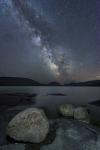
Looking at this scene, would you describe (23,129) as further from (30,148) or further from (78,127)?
(78,127)

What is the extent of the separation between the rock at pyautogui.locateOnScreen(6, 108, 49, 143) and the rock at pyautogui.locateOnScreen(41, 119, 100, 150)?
625mm

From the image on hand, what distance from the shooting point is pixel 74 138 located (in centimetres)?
662

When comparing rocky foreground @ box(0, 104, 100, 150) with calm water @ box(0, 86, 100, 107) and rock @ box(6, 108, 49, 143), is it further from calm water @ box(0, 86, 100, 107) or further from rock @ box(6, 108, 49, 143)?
calm water @ box(0, 86, 100, 107)

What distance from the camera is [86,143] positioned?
20.4 ft

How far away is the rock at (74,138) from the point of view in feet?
20.0

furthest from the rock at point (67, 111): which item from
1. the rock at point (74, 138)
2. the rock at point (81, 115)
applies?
the rock at point (74, 138)

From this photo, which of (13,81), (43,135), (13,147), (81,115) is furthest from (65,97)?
(13,81)

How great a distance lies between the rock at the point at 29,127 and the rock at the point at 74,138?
2.05 feet

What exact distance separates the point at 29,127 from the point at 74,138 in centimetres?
195

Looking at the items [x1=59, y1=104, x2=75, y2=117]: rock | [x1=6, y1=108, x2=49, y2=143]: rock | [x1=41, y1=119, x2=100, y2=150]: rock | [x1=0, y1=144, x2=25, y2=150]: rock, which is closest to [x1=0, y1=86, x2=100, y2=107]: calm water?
[x1=59, y1=104, x2=75, y2=117]: rock

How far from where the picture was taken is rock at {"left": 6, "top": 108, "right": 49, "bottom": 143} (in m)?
6.75

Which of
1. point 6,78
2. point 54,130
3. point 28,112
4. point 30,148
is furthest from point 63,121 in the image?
point 6,78

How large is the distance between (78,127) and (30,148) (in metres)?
2.45

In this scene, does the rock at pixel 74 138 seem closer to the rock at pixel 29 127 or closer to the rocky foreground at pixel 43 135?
the rocky foreground at pixel 43 135
